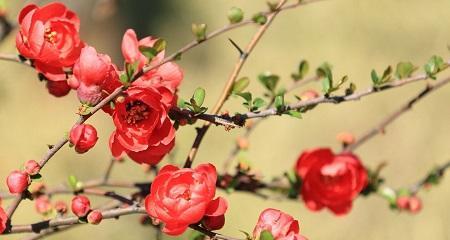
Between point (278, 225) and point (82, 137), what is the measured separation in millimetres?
238

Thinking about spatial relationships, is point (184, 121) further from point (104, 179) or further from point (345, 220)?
point (345, 220)

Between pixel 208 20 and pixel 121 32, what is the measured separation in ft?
1.24

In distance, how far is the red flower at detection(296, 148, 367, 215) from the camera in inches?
43.5

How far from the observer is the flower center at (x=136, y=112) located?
0.73 metres

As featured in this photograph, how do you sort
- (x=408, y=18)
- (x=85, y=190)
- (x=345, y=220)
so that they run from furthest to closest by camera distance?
1. (x=408, y=18)
2. (x=345, y=220)
3. (x=85, y=190)

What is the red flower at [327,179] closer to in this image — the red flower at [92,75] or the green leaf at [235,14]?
the green leaf at [235,14]

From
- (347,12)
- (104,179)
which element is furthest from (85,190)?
(347,12)

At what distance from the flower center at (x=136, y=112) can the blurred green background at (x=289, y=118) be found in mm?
1332

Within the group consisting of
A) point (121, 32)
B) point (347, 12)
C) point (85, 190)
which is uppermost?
point (347, 12)

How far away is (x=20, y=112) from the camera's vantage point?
95.8 inches

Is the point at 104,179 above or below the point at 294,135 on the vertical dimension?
below

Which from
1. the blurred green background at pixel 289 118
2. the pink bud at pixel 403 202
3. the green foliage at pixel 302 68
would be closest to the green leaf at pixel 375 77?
the green foliage at pixel 302 68

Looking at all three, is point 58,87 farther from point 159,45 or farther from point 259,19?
point 259,19

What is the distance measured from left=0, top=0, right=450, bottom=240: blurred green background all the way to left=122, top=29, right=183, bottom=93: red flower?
1284 mm
